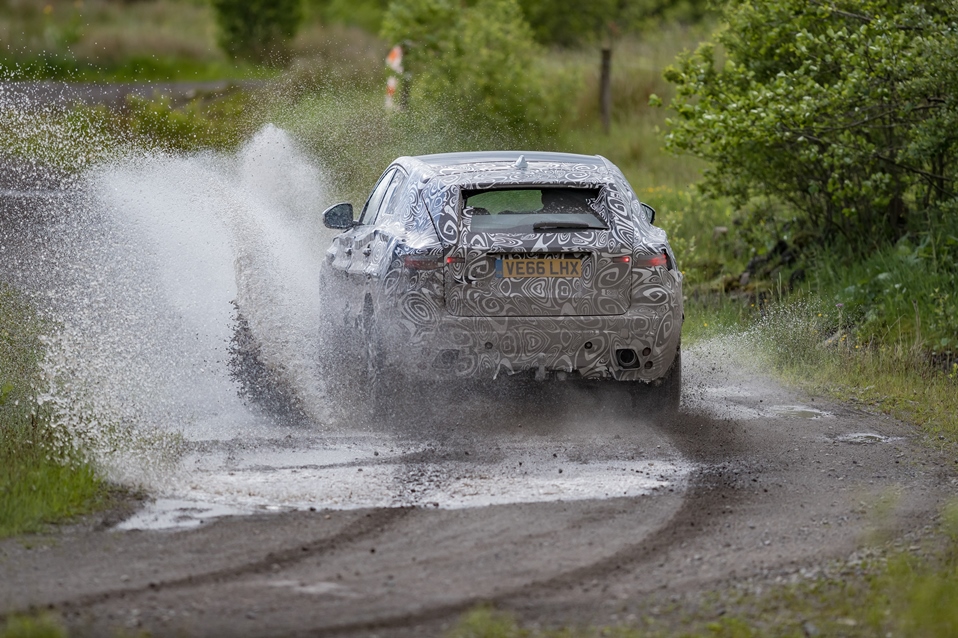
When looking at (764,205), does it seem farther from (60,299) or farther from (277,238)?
(60,299)

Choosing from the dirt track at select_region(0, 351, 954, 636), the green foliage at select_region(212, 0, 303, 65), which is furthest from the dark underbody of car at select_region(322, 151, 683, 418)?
the green foliage at select_region(212, 0, 303, 65)

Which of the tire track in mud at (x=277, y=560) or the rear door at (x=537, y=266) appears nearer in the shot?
the tire track in mud at (x=277, y=560)

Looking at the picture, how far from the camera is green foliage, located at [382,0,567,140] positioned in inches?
933

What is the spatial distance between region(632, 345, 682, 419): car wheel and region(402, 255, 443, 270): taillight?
181 cm

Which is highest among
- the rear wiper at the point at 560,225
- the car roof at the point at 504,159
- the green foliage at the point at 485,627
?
the car roof at the point at 504,159

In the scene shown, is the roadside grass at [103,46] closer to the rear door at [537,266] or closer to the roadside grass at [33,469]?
the roadside grass at [33,469]

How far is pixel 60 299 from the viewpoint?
534 inches

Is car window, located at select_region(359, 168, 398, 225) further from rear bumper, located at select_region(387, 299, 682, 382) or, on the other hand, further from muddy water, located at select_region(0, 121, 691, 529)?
rear bumper, located at select_region(387, 299, 682, 382)

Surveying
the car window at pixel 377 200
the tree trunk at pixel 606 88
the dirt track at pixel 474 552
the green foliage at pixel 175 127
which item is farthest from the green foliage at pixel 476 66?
the dirt track at pixel 474 552

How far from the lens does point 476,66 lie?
79.0ft

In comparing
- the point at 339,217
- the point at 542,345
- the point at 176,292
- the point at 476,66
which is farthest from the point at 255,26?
the point at 542,345

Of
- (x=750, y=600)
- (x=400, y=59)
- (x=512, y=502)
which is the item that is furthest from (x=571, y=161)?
(x=400, y=59)

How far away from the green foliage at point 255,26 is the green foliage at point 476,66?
13032 mm

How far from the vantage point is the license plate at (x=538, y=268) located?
8.80 metres
